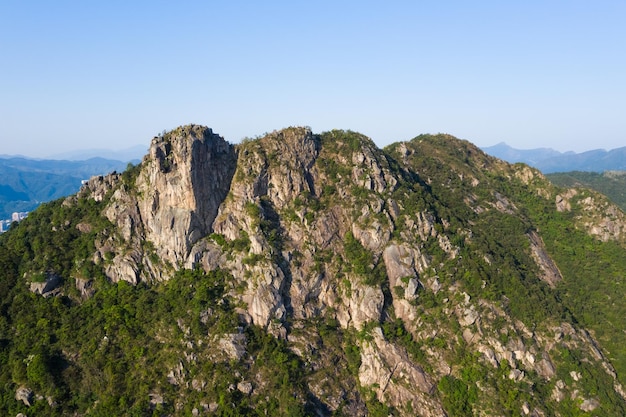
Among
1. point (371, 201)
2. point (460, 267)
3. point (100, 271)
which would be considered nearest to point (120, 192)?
point (100, 271)

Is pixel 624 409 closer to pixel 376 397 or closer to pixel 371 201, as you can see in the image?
pixel 376 397

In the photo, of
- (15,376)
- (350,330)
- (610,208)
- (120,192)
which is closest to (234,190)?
(120,192)

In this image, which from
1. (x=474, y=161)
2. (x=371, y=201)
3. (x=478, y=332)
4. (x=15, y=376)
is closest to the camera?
(x=15, y=376)

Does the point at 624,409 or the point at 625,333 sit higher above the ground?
the point at 625,333

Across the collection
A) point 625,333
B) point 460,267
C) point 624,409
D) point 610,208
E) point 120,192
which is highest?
point 120,192

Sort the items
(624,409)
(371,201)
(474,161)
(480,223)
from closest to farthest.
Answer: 1. (624,409)
2. (371,201)
3. (480,223)
4. (474,161)

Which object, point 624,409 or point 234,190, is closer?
point 624,409

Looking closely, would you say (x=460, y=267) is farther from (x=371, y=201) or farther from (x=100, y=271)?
(x=100, y=271)
